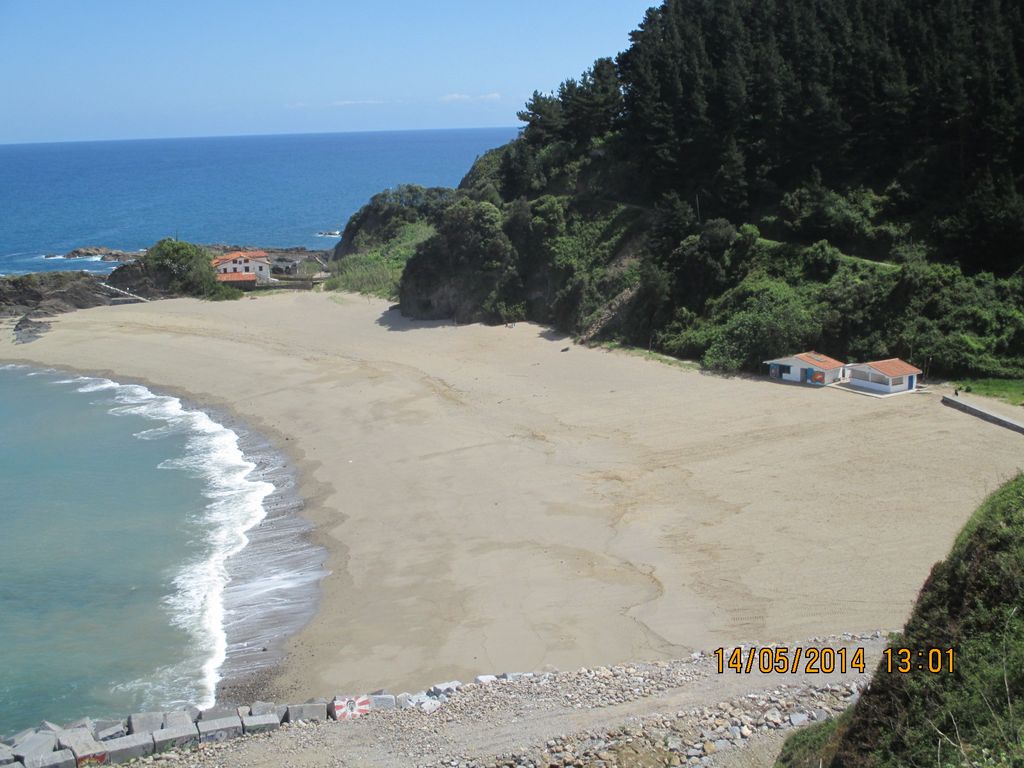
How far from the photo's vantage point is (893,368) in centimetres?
2452

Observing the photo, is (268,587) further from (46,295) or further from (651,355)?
(46,295)

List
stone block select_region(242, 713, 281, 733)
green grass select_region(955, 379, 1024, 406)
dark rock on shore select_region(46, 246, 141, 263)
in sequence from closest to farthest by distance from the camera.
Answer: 1. stone block select_region(242, 713, 281, 733)
2. green grass select_region(955, 379, 1024, 406)
3. dark rock on shore select_region(46, 246, 141, 263)

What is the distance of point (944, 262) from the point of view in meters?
28.1

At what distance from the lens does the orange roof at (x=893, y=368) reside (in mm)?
24245

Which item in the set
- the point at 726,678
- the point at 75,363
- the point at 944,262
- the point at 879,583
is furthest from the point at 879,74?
the point at 75,363

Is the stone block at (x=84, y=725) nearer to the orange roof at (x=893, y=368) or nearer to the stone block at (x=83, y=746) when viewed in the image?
the stone block at (x=83, y=746)

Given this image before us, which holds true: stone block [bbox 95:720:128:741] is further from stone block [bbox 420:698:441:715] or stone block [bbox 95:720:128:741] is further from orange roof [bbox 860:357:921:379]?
orange roof [bbox 860:357:921:379]

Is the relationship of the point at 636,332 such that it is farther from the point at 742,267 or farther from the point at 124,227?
the point at 124,227

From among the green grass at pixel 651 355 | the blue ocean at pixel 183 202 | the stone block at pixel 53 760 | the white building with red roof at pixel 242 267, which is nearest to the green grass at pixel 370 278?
the white building with red roof at pixel 242 267

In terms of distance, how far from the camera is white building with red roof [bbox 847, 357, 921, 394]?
955 inches

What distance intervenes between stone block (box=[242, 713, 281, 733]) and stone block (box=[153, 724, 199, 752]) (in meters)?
0.59

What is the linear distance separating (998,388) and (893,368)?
8.51 ft

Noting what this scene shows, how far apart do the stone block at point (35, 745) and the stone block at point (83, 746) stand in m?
0.09

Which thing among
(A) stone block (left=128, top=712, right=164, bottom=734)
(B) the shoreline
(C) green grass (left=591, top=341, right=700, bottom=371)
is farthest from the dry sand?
(A) stone block (left=128, top=712, right=164, bottom=734)
